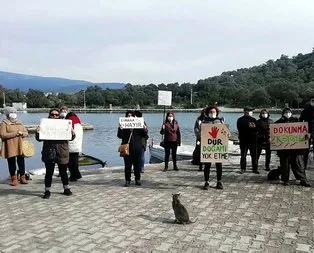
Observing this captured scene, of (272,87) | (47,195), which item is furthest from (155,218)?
(272,87)

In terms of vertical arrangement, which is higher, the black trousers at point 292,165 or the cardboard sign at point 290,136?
the cardboard sign at point 290,136

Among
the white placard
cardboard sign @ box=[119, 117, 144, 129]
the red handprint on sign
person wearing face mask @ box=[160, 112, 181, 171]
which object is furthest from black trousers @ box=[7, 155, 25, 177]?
the white placard

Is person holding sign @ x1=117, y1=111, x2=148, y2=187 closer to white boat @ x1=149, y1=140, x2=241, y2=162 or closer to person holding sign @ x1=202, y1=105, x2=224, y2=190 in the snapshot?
person holding sign @ x1=202, y1=105, x2=224, y2=190

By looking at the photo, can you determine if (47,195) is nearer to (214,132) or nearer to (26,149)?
(26,149)

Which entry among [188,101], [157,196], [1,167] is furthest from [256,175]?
[188,101]

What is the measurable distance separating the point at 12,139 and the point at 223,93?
135001 mm

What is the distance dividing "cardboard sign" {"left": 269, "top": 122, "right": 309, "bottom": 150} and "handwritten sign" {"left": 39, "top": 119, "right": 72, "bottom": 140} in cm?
466

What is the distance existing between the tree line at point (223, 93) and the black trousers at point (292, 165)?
107 m

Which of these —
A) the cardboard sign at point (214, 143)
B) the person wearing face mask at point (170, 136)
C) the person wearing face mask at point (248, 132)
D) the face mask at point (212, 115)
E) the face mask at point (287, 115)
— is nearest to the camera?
the cardboard sign at point (214, 143)

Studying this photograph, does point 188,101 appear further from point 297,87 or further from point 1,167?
point 1,167

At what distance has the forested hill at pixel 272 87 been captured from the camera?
114 meters

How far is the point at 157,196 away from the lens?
8398 mm

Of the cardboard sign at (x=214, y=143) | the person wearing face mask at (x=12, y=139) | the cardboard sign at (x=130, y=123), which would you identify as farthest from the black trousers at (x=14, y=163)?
the cardboard sign at (x=214, y=143)

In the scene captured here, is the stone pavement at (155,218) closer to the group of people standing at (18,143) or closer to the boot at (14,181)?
the boot at (14,181)
